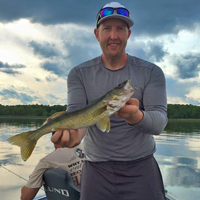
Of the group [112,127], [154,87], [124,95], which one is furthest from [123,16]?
[112,127]

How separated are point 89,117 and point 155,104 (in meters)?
0.76

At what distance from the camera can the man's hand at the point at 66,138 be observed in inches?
109

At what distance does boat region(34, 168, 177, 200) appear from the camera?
3.65 metres

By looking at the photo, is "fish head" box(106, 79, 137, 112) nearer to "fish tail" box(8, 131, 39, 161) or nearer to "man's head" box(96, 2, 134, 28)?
"man's head" box(96, 2, 134, 28)

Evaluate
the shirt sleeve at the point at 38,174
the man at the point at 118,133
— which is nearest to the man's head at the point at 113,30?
the man at the point at 118,133

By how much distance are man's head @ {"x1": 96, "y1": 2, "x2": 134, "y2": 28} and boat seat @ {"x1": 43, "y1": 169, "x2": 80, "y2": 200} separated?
7.07ft

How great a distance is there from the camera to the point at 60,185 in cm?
372

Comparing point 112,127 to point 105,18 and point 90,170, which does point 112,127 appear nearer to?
point 90,170

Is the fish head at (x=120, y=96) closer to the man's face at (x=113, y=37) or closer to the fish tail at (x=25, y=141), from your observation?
the man's face at (x=113, y=37)

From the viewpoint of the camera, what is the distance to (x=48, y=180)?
12.9ft

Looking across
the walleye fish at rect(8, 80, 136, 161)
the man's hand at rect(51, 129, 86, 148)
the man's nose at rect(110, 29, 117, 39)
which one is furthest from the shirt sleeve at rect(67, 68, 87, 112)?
the man's nose at rect(110, 29, 117, 39)

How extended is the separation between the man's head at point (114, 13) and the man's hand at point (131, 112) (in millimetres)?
1116

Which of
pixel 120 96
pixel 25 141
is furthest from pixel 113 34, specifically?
pixel 25 141

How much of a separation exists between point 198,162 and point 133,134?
41.0ft
